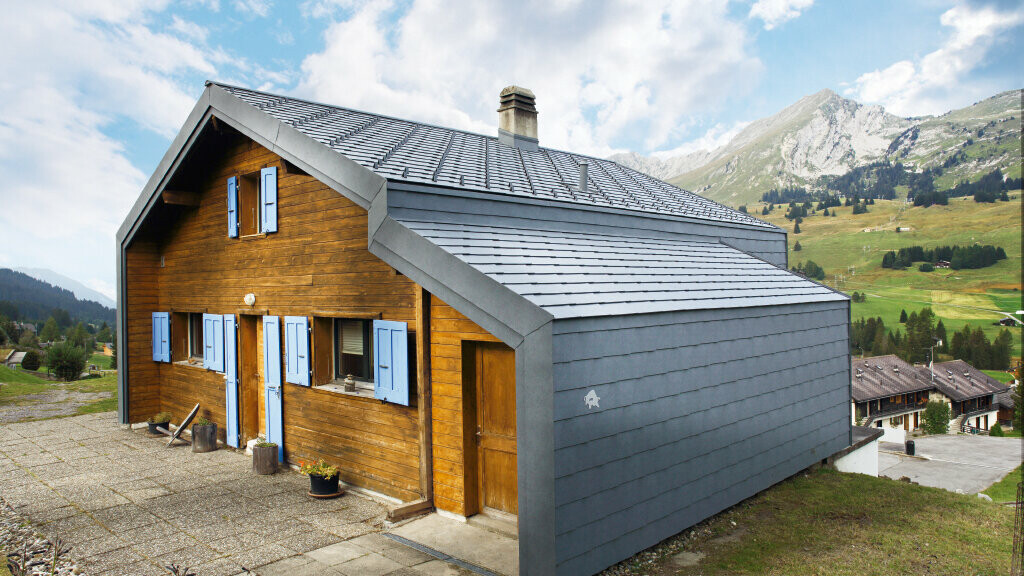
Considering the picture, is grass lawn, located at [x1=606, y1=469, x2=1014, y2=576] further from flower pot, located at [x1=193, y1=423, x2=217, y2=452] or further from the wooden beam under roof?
the wooden beam under roof

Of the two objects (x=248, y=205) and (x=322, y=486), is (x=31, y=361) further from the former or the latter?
(x=322, y=486)

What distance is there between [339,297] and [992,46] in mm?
7146

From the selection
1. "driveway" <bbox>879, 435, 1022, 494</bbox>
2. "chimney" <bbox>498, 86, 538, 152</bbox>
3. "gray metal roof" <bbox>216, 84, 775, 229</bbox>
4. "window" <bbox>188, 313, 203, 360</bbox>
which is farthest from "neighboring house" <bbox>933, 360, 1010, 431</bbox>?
"window" <bbox>188, 313, 203, 360</bbox>

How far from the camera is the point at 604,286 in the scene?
17.5 feet

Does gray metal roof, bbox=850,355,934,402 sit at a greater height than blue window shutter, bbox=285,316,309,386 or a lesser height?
lesser

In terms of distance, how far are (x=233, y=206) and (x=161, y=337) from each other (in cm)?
376

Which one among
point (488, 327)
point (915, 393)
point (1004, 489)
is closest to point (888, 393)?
point (915, 393)

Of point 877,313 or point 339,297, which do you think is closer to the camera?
point 339,297

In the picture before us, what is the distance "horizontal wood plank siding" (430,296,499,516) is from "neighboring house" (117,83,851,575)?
3cm

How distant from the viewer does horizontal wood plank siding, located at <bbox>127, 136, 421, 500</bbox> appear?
682cm

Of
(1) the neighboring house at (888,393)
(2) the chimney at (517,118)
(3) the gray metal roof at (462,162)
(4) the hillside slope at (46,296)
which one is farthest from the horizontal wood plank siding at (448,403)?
(4) the hillside slope at (46,296)

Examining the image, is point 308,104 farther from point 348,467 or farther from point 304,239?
point 348,467

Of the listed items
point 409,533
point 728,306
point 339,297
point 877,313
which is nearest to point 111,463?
point 339,297

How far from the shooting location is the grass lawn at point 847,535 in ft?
16.7
